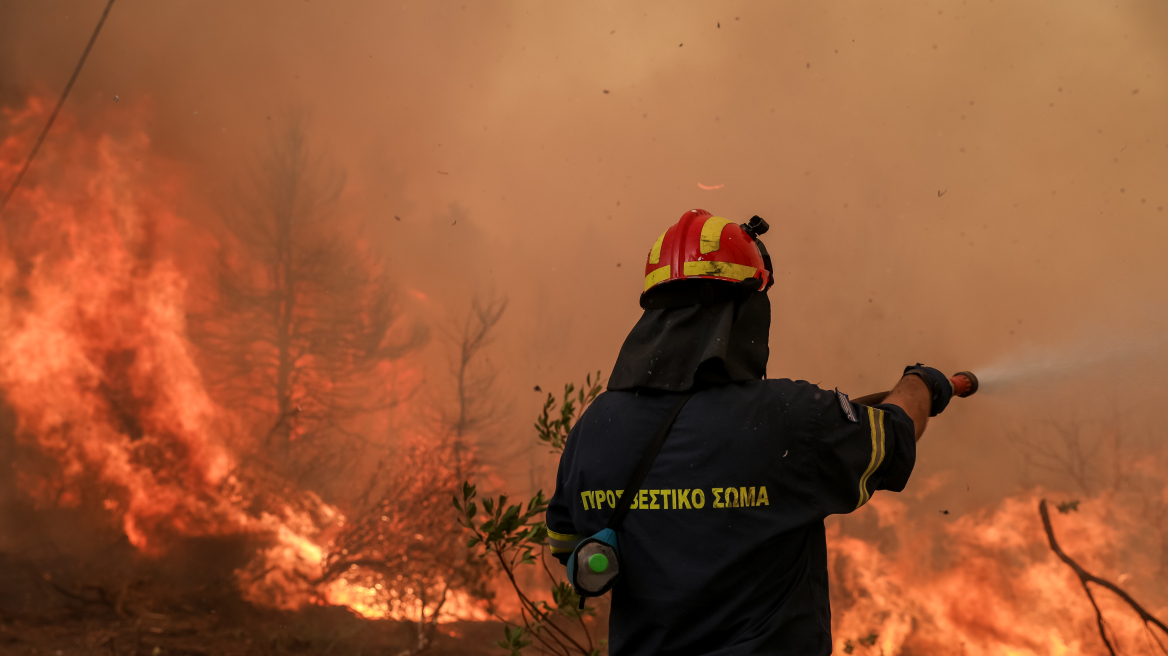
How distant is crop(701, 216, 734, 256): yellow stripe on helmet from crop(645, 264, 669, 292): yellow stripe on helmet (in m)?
0.10

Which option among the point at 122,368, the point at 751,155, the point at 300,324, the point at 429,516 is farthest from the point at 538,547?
the point at 122,368

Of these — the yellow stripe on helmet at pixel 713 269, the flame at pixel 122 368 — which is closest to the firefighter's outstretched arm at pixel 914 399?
the yellow stripe on helmet at pixel 713 269

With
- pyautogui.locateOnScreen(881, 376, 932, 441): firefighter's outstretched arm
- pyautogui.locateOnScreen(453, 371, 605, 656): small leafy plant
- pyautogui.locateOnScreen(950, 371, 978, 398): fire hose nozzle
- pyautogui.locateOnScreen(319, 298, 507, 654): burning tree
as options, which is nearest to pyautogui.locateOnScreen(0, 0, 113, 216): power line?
pyautogui.locateOnScreen(319, 298, 507, 654): burning tree

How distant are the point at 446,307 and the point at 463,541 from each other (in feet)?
3.82

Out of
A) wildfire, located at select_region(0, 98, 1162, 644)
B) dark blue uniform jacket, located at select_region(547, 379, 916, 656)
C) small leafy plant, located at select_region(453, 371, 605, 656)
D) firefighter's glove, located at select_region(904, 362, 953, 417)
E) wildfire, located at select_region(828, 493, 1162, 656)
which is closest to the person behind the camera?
dark blue uniform jacket, located at select_region(547, 379, 916, 656)

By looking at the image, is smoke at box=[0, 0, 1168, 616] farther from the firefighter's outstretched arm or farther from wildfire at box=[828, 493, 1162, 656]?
the firefighter's outstretched arm

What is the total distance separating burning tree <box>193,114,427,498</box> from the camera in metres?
3.43

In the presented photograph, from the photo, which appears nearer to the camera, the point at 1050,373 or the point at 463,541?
the point at 1050,373

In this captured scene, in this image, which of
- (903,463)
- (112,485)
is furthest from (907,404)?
(112,485)

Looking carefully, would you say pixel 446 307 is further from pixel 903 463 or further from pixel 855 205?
pixel 903 463

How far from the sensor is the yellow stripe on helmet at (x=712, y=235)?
1.51 m

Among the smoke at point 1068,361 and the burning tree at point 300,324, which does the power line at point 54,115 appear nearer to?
the burning tree at point 300,324

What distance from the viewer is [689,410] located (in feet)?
4.52

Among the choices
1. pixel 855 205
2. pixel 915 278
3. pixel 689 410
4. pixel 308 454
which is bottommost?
pixel 689 410
